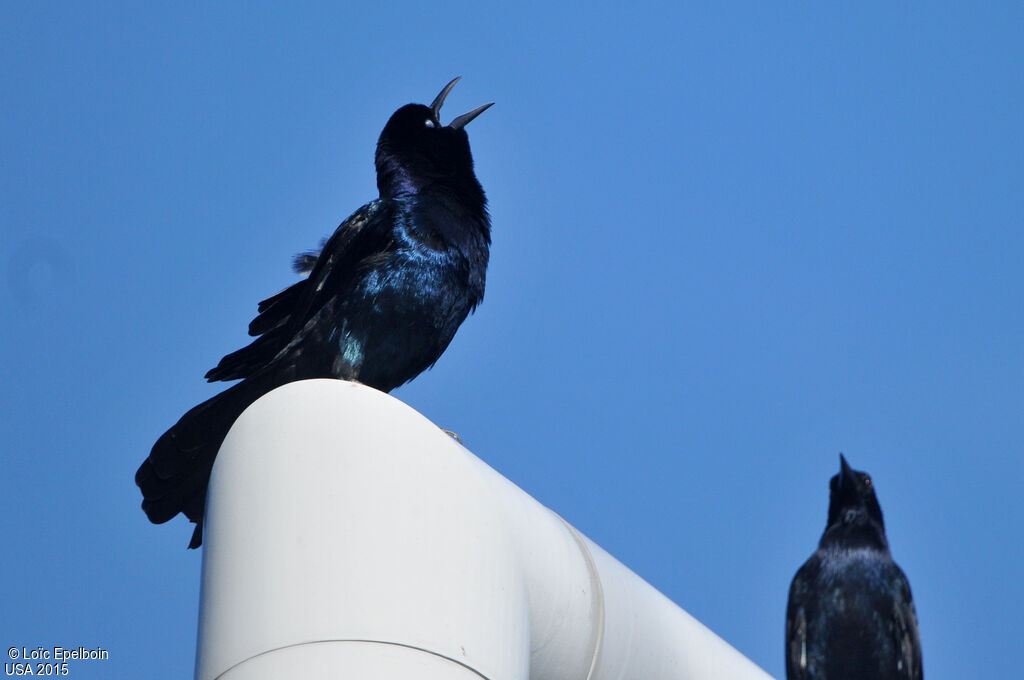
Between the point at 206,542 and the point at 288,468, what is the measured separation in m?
0.37

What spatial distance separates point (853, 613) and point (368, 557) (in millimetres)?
4358

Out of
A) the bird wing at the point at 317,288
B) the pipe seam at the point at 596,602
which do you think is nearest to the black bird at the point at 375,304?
the bird wing at the point at 317,288

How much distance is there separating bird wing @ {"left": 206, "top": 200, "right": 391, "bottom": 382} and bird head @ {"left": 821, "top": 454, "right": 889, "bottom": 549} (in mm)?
3099

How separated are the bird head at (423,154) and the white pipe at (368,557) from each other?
3.25 metres

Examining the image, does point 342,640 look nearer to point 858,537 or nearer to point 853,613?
point 853,613

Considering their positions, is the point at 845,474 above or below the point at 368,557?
above

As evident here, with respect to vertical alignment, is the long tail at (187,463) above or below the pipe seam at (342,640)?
above

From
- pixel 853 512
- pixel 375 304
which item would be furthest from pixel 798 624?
pixel 375 304

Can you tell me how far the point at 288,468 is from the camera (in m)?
3.28

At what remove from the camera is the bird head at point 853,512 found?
7.12 m

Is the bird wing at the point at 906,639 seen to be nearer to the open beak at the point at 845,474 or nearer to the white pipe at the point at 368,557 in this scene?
the open beak at the point at 845,474

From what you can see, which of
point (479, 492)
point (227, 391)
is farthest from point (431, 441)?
point (227, 391)

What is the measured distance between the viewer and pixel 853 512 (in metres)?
7.24

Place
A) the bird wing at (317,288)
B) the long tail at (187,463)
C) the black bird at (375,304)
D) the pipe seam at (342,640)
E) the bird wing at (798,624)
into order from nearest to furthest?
the pipe seam at (342,640) → the long tail at (187,463) → the black bird at (375,304) → the bird wing at (317,288) → the bird wing at (798,624)
